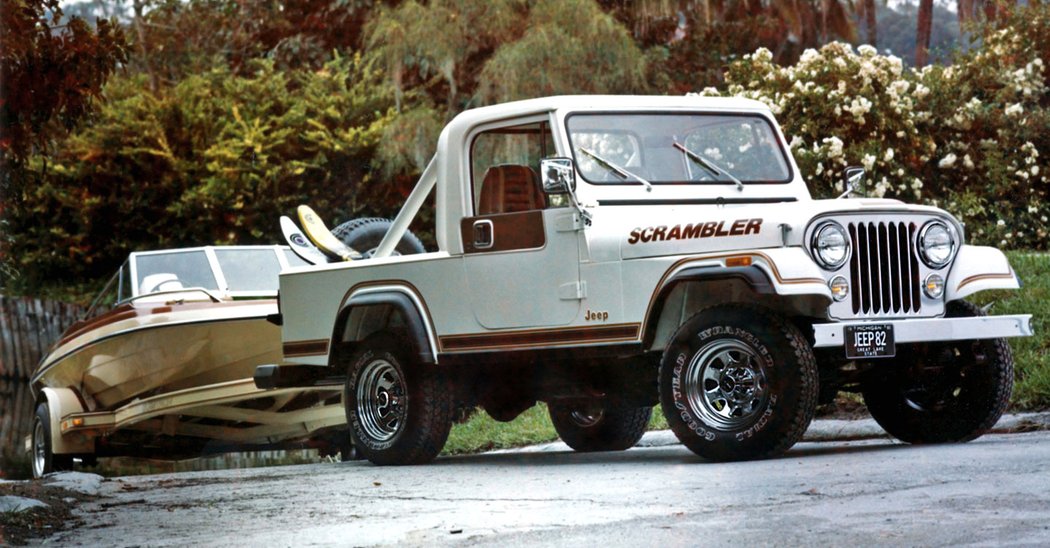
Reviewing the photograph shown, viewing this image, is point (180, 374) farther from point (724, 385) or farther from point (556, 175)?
point (724, 385)

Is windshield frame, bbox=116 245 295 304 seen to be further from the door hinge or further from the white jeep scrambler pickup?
the door hinge

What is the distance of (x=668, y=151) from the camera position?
1036cm

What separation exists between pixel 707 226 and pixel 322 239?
11.8ft

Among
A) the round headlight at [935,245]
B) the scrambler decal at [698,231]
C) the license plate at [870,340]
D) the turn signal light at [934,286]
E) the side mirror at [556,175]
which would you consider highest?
the side mirror at [556,175]

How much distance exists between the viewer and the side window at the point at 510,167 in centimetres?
1032

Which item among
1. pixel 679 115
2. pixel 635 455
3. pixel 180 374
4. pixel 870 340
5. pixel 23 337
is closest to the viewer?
pixel 870 340

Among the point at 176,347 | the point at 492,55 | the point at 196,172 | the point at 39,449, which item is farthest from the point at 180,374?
the point at 196,172

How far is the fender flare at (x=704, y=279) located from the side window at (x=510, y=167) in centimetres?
125

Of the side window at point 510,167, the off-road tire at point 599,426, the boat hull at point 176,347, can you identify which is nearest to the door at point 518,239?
the side window at point 510,167

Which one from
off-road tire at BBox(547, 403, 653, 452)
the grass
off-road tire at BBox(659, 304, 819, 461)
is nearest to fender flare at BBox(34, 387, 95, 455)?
off-road tire at BBox(547, 403, 653, 452)

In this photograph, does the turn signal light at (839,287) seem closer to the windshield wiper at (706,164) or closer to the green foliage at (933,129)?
the windshield wiper at (706,164)

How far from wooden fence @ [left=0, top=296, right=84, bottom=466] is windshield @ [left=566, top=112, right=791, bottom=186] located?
673 inches

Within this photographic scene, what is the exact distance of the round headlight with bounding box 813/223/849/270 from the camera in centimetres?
886

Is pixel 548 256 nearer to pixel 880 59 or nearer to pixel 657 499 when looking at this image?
pixel 657 499
